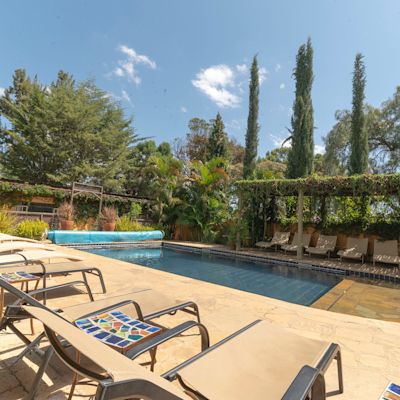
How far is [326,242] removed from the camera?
1091 cm

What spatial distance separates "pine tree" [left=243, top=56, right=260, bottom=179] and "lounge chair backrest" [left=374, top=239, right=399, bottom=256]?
10207mm

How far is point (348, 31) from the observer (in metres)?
10.9

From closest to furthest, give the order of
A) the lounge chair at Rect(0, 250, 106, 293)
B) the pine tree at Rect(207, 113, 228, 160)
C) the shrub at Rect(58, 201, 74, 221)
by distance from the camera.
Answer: the lounge chair at Rect(0, 250, 106, 293)
the shrub at Rect(58, 201, 74, 221)
the pine tree at Rect(207, 113, 228, 160)

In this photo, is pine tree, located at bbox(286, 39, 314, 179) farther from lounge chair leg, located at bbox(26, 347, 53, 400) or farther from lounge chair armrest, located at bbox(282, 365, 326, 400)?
lounge chair leg, located at bbox(26, 347, 53, 400)

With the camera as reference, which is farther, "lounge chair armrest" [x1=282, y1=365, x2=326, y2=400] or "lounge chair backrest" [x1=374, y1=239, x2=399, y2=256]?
"lounge chair backrest" [x1=374, y1=239, x2=399, y2=256]

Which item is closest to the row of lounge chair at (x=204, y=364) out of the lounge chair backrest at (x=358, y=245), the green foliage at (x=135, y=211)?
the lounge chair backrest at (x=358, y=245)

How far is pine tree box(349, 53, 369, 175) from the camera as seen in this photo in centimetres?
1691

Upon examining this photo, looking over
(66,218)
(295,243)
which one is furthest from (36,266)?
(295,243)

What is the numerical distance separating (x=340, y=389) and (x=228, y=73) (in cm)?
1956

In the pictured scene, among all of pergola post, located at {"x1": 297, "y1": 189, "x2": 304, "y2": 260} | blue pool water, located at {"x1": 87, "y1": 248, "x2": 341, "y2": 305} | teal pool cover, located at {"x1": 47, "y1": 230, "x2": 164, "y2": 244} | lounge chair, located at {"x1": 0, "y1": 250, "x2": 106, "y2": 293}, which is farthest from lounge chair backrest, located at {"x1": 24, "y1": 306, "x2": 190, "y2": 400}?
teal pool cover, located at {"x1": 47, "y1": 230, "x2": 164, "y2": 244}

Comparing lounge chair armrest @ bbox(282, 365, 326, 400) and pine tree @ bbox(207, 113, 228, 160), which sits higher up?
pine tree @ bbox(207, 113, 228, 160)

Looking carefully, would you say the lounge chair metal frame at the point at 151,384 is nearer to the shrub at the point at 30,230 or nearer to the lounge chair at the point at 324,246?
the lounge chair at the point at 324,246

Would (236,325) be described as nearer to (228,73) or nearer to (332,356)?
(332,356)

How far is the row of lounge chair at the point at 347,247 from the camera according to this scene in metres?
9.33
